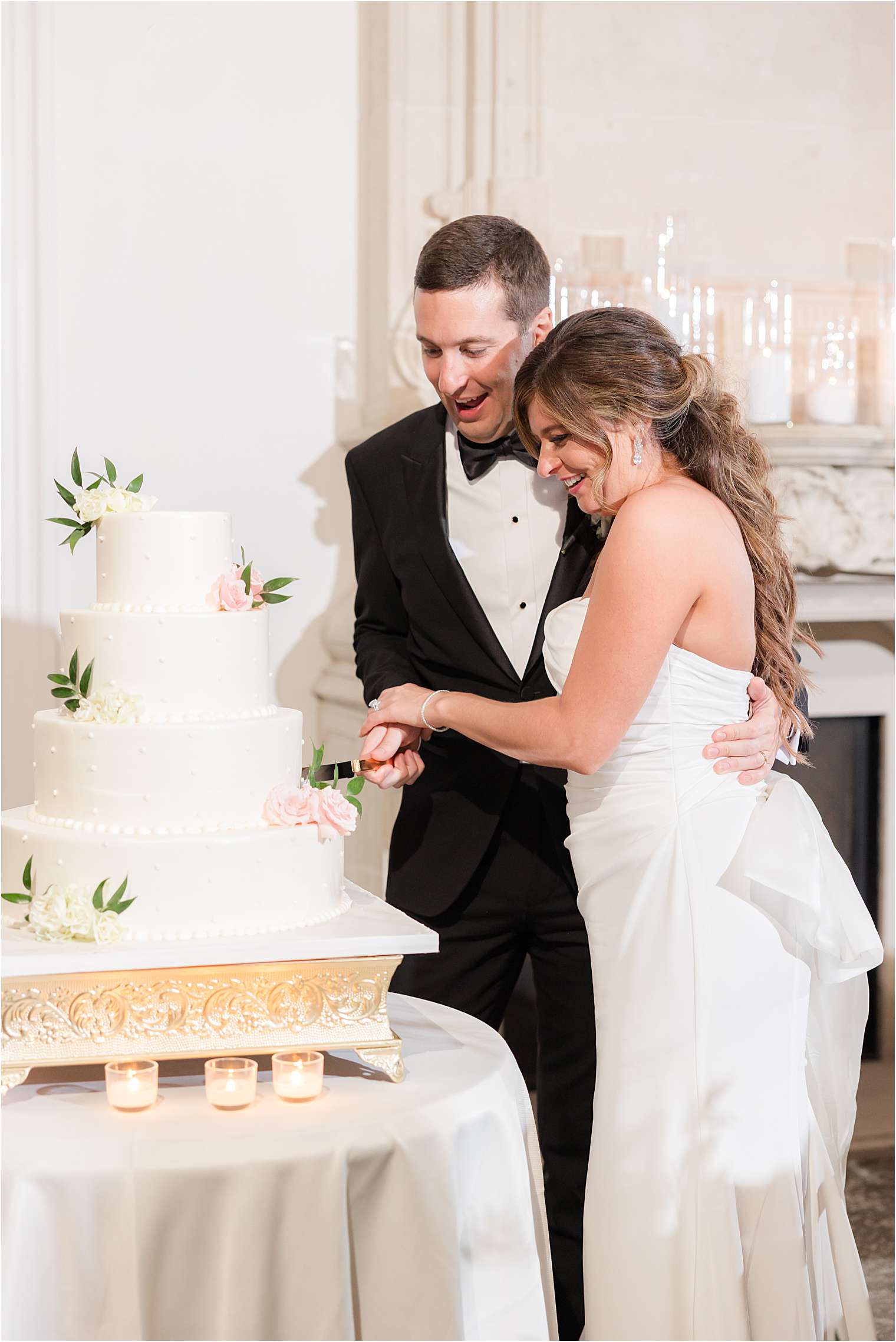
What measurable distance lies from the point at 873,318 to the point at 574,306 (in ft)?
3.79

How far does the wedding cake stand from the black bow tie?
785 mm

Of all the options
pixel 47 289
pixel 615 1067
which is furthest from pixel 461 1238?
pixel 47 289

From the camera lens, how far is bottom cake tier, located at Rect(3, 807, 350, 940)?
Result: 1891mm

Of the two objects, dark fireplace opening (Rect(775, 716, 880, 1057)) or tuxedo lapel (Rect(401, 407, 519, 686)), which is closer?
tuxedo lapel (Rect(401, 407, 519, 686))

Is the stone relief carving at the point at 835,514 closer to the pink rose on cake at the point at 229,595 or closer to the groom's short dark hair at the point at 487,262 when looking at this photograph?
the groom's short dark hair at the point at 487,262

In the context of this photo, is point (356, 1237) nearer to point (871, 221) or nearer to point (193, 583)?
point (193, 583)

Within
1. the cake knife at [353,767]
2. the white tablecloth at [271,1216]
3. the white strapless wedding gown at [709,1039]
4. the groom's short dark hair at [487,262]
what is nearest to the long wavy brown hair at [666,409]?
the white strapless wedding gown at [709,1039]

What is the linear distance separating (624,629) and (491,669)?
643 millimetres

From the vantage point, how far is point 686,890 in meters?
2.13

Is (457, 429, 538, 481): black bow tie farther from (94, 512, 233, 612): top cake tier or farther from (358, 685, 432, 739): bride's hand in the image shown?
(94, 512, 233, 612): top cake tier

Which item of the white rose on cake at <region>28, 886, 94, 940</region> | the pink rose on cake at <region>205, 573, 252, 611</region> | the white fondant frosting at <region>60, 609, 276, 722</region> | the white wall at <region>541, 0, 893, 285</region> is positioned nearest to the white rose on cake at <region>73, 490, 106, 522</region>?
the white fondant frosting at <region>60, 609, 276, 722</region>

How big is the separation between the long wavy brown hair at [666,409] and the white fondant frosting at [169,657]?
0.67 m

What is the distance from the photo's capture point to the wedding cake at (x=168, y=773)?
1896 millimetres

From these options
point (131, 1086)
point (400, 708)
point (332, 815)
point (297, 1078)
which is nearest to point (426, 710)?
point (400, 708)
